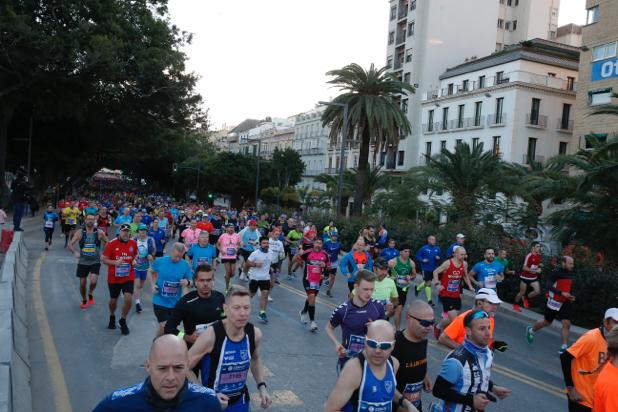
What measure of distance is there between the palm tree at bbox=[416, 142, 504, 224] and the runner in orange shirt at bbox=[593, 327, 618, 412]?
18.7m

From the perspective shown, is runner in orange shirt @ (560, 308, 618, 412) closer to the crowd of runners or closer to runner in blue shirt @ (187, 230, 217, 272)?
the crowd of runners

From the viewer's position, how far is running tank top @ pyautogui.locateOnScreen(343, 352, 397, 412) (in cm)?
372

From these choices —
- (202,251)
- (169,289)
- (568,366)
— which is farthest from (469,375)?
(202,251)

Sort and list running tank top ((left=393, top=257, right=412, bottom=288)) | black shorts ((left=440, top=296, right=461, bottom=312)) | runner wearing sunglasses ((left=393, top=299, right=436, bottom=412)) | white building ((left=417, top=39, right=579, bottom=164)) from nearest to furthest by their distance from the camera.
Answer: runner wearing sunglasses ((left=393, top=299, right=436, bottom=412)) < black shorts ((left=440, top=296, right=461, bottom=312)) < running tank top ((left=393, top=257, right=412, bottom=288)) < white building ((left=417, top=39, right=579, bottom=164))

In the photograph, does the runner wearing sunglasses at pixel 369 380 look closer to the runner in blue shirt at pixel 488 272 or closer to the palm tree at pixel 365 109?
the runner in blue shirt at pixel 488 272

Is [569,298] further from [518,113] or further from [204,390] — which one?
Result: [518,113]

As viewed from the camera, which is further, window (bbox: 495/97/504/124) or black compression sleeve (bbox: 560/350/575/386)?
window (bbox: 495/97/504/124)

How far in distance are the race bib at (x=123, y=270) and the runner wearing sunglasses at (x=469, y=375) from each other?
6447mm

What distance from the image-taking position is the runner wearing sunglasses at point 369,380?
3680mm

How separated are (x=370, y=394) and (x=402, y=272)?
7.57m

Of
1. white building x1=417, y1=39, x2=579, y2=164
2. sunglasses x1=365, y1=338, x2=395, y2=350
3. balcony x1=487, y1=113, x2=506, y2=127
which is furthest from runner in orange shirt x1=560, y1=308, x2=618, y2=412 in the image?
balcony x1=487, y1=113, x2=506, y2=127

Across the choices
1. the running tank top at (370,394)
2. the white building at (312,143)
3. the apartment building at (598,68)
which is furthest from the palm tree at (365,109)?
the white building at (312,143)

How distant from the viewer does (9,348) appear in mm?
5891

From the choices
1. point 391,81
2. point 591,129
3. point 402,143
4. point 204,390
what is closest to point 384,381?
point 204,390
